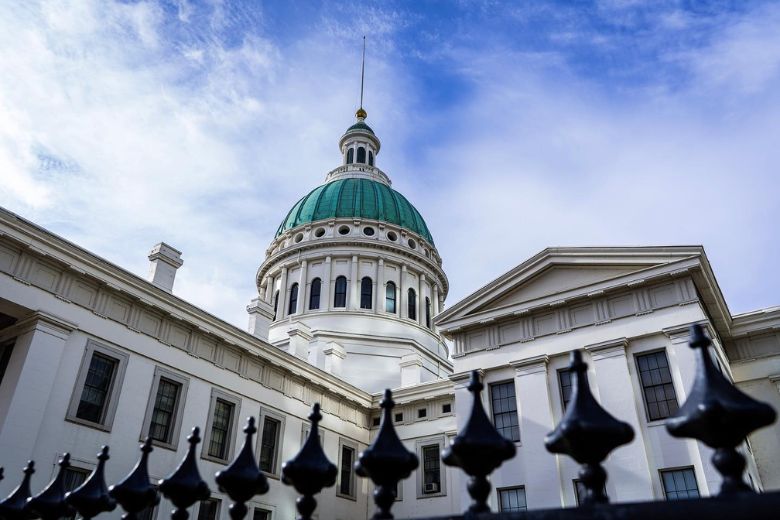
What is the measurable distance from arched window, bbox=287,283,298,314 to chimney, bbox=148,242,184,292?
68.8ft

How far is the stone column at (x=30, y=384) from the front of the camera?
18.4 metres

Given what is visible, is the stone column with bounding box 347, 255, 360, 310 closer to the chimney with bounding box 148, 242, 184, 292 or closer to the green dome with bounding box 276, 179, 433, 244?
the green dome with bounding box 276, 179, 433, 244

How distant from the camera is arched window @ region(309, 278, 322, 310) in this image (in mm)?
47375

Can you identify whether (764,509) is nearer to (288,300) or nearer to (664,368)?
(664,368)

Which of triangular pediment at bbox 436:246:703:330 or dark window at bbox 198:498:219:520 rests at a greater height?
triangular pediment at bbox 436:246:703:330

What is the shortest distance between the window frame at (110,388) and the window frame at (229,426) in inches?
166

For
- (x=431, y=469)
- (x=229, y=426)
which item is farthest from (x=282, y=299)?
(x=229, y=426)

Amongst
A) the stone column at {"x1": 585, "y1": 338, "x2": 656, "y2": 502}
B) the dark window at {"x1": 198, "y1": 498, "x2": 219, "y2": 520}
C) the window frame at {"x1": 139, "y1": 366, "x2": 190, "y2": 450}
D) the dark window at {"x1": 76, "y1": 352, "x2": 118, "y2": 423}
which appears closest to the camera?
the stone column at {"x1": 585, "y1": 338, "x2": 656, "y2": 502}

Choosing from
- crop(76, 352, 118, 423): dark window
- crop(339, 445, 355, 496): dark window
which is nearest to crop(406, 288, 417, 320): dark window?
crop(339, 445, 355, 496): dark window

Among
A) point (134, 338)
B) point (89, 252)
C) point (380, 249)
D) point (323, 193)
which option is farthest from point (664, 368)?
point (323, 193)

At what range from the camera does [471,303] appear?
88.9ft

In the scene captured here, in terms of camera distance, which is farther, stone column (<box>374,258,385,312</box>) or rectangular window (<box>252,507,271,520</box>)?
stone column (<box>374,258,385,312</box>)

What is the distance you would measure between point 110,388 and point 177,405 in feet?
9.49

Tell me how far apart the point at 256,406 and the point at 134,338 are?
6.68m
